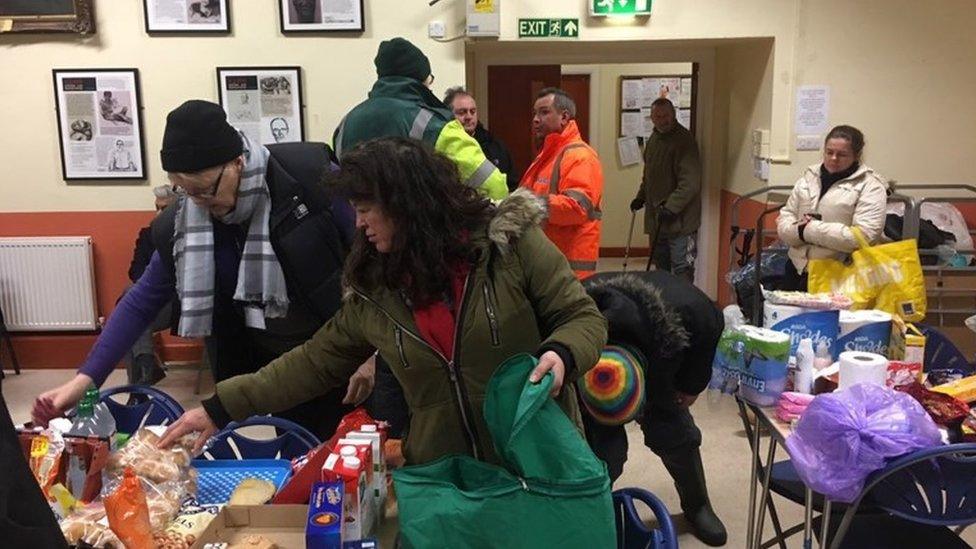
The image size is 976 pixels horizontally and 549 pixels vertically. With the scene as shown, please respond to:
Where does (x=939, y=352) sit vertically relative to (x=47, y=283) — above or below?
above

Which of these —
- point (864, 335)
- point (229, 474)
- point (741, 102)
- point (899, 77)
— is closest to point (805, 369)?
point (864, 335)

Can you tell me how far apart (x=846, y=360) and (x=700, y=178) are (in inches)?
144

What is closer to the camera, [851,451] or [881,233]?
[851,451]

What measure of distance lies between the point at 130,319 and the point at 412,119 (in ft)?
3.06

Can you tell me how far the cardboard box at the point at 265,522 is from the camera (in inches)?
52.5

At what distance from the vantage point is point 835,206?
3602mm

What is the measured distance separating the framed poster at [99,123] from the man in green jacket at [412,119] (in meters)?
2.51

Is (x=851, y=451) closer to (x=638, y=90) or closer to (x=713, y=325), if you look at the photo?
(x=713, y=325)

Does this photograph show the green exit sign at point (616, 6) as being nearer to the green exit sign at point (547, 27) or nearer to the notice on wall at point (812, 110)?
the green exit sign at point (547, 27)

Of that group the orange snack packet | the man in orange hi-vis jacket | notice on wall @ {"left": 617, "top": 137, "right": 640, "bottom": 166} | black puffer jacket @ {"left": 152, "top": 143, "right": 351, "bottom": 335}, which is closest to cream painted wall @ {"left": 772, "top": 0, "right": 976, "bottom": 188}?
the man in orange hi-vis jacket

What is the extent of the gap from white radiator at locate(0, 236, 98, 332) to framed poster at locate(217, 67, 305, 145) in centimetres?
115

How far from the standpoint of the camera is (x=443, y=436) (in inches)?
59.6

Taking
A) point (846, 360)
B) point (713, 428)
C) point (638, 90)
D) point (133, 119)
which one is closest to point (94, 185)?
point (133, 119)

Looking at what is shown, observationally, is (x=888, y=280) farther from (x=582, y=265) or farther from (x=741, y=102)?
(x=741, y=102)
